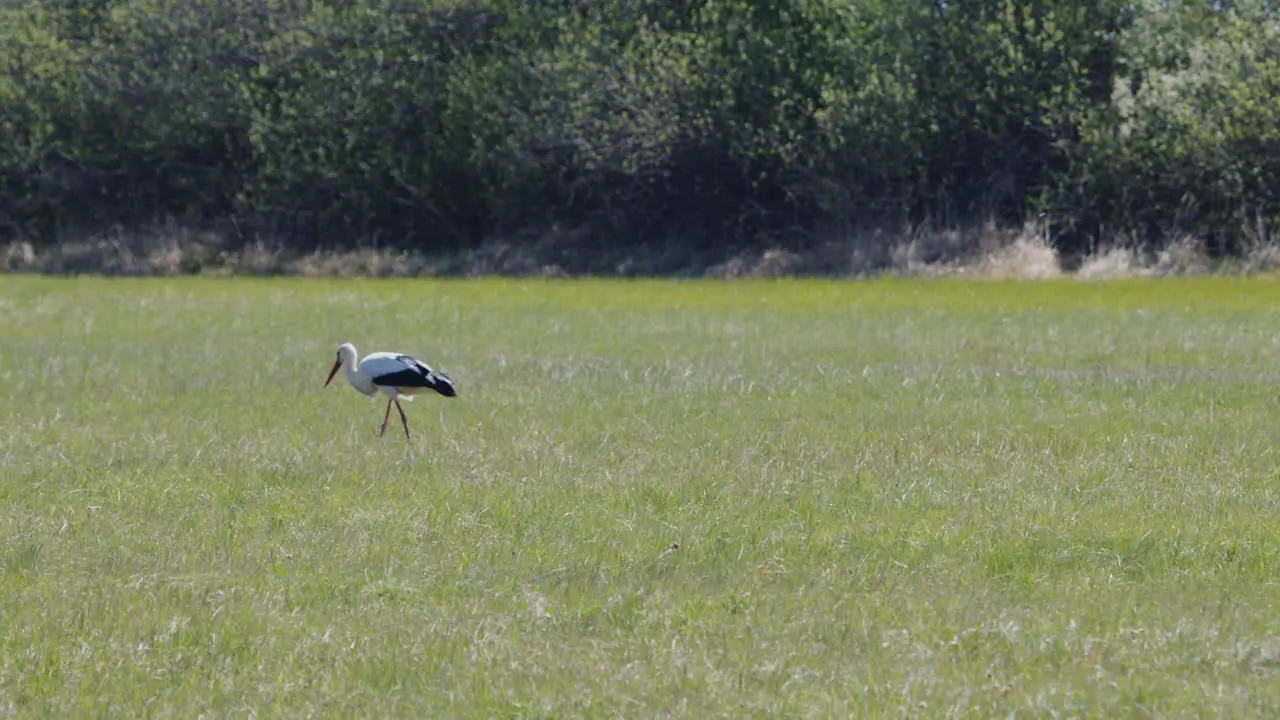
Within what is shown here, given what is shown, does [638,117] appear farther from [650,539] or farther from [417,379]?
[650,539]

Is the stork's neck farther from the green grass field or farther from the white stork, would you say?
the green grass field

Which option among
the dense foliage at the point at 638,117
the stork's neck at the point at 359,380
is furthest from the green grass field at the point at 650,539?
the dense foliage at the point at 638,117

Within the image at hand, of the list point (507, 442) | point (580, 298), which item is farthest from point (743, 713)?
point (580, 298)

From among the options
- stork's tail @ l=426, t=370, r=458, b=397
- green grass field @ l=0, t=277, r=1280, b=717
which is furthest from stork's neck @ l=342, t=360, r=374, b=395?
stork's tail @ l=426, t=370, r=458, b=397

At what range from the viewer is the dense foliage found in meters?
40.2

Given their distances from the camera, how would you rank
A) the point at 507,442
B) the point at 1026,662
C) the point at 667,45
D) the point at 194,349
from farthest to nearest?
the point at 667,45, the point at 194,349, the point at 507,442, the point at 1026,662

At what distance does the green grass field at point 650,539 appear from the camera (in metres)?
6.75

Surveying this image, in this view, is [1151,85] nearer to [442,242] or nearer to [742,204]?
[742,204]

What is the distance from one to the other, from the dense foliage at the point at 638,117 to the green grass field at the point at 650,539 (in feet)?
70.5

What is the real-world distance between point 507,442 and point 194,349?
9.85m

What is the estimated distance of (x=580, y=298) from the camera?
107 feet

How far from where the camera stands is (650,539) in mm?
9297

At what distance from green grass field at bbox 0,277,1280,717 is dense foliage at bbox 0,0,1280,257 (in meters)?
21.5

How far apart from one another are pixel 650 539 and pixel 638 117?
34846 millimetres
